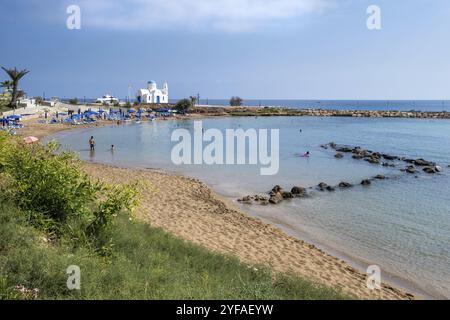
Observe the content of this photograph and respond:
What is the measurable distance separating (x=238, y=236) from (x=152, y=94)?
11272 cm

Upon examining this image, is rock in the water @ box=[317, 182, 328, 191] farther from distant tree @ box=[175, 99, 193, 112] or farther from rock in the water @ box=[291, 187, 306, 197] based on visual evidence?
distant tree @ box=[175, 99, 193, 112]

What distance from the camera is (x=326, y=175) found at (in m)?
25.4

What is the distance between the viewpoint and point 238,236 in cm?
1245

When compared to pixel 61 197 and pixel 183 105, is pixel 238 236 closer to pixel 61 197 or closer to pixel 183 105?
pixel 61 197

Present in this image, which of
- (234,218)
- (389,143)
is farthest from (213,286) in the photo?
(389,143)

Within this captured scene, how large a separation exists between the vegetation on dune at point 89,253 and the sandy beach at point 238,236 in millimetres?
1179

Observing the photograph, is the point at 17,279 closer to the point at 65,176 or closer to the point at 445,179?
the point at 65,176

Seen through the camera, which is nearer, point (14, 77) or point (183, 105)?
point (14, 77)

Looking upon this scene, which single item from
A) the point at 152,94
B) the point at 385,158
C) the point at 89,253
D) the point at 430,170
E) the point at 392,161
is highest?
the point at 152,94

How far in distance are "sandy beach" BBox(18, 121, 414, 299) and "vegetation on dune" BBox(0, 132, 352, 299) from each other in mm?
1179

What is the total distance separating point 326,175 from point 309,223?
11046 mm

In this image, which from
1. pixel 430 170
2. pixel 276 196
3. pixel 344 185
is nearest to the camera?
pixel 276 196

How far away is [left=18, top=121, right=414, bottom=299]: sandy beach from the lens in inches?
381

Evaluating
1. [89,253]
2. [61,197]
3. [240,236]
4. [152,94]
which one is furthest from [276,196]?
[152,94]
